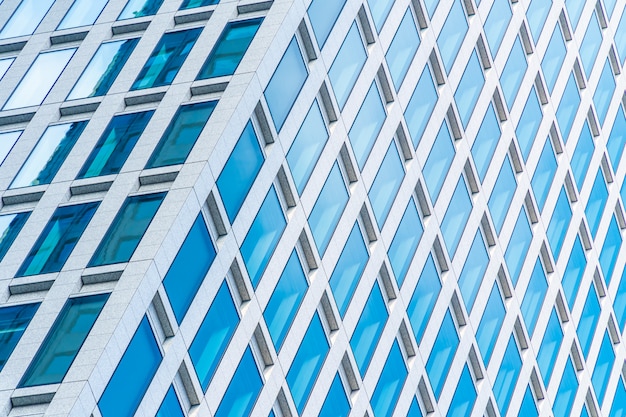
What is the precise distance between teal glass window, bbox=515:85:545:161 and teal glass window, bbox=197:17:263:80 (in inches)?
631

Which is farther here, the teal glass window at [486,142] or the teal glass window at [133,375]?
the teal glass window at [486,142]

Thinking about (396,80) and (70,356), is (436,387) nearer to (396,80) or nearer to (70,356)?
(396,80)

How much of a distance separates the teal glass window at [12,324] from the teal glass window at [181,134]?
190 inches

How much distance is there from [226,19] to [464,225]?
12.0 meters

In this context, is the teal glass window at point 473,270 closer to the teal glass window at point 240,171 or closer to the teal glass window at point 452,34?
the teal glass window at point 452,34

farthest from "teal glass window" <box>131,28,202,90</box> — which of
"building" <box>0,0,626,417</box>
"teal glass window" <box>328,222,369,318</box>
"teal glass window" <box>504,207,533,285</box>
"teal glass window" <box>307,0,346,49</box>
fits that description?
"teal glass window" <box>504,207,533,285</box>

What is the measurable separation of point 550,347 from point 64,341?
2518cm

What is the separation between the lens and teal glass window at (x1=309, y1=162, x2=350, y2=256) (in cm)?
3991

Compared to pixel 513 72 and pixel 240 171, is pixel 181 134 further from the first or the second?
pixel 513 72

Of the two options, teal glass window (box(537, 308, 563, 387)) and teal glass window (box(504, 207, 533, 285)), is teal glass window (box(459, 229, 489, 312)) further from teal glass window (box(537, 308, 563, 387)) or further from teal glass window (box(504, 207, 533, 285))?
teal glass window (box(537, 308, 563, 387))

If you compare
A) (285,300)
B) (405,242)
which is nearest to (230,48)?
(285,300)

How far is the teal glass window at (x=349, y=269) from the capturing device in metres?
40.6

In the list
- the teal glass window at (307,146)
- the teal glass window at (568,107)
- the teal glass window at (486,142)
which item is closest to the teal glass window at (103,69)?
the teal glass window at (307,146)

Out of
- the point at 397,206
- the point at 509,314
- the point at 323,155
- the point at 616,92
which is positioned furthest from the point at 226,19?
the point at 616,92
